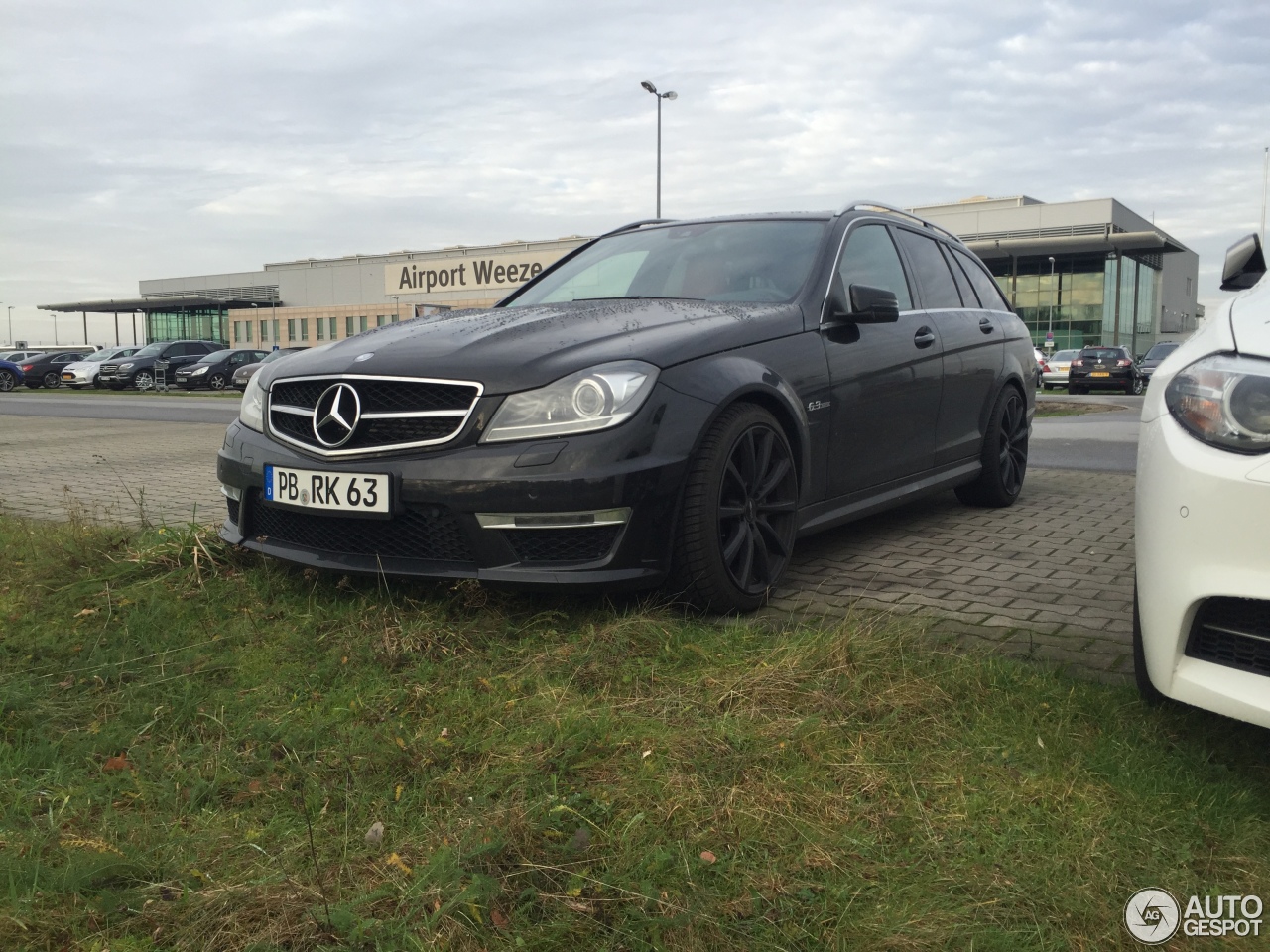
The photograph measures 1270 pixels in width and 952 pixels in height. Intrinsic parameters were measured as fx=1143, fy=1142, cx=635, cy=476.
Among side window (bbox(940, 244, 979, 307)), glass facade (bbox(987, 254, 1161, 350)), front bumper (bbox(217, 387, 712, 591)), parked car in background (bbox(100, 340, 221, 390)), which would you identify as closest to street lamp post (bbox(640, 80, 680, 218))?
parked car in background (bbox(100, 340, 221, 390))

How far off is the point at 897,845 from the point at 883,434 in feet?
9.40

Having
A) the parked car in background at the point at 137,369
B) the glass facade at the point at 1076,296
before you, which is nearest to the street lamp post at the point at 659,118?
the parked car in background at the point at 137,369

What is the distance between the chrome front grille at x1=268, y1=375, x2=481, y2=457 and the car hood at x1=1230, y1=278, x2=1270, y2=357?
2091 millimetres

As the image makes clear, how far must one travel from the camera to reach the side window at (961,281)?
245 inches

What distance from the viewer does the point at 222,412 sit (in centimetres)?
1919

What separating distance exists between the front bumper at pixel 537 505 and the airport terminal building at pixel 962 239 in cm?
4501

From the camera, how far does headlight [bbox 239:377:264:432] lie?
414 centimetres

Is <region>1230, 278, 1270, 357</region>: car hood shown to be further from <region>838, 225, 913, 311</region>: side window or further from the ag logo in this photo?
<region>838, 225, 913, 311</region>: side window

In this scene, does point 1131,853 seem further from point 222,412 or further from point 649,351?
point 222,412

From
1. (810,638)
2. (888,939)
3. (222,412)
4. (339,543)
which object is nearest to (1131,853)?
(888,939)

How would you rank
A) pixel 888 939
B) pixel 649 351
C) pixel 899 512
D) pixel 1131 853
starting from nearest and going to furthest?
1. pixel 888 939
2. pixel 1131 853
3. pixel 649 351
4. pixel 899 512

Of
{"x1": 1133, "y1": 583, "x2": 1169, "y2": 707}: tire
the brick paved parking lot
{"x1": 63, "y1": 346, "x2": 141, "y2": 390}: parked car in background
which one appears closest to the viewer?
{"x1": 1133, "y1": 583, "x2": 1169, "y2": 707}: tire

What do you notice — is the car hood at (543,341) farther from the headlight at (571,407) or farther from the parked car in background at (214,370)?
the parked car in background at (214,370)
